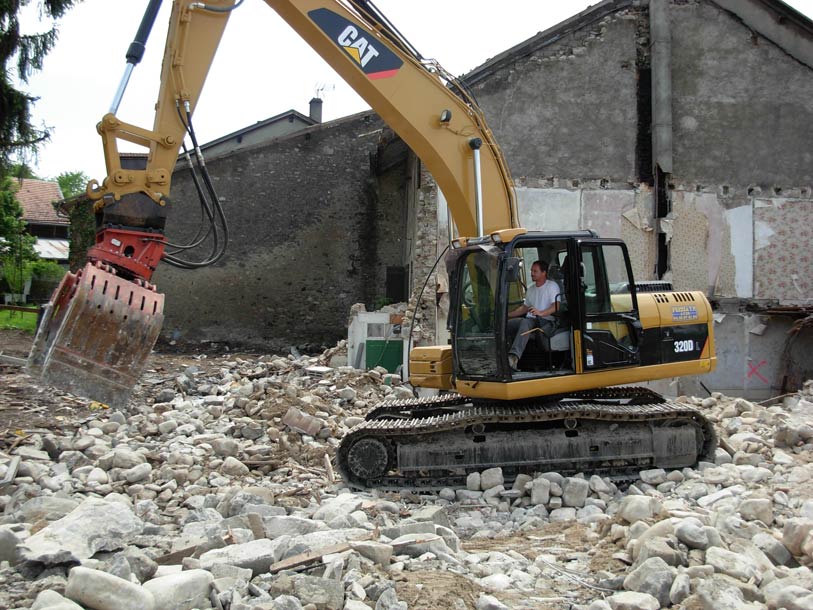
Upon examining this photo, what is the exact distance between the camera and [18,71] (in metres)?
14.4

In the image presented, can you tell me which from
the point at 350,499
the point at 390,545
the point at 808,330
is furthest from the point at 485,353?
the point at 808,330

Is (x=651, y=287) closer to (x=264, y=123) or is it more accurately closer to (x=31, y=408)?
(x=31, y=408)

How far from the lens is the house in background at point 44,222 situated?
113 feet

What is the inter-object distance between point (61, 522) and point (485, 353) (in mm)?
3305

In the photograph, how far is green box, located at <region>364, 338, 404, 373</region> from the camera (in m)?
12.0

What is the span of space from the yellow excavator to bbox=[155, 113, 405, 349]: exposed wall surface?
40.7ft

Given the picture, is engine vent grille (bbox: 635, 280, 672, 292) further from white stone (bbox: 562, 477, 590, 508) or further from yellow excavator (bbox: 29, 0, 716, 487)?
white stone (bbox: 562, 477, 590, 508)

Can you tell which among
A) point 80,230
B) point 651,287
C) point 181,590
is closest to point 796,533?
point 181,590

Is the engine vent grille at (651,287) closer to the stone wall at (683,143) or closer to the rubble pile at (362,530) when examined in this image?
the rubble pile at (362,530)

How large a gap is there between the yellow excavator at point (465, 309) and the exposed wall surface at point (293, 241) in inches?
488

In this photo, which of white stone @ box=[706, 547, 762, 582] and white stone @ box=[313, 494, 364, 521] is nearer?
white stone @ box=[706, 547, 762, 582]

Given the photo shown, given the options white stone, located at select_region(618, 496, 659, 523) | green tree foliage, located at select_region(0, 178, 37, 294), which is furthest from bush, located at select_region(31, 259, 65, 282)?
white stone, located at select_region(618, 496, 659, 523)

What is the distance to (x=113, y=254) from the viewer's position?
5.34 m

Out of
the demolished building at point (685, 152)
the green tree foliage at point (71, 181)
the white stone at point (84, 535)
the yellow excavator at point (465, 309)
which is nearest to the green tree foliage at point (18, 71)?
the demolished building at point (685, 152)
